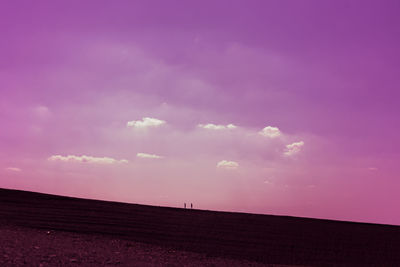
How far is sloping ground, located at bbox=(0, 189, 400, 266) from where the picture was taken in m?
16.2

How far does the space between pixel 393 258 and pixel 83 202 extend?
1424 centimetres

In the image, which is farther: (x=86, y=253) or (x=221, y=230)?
(x=221, y=230)

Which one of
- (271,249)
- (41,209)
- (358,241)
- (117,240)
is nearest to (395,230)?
(358,241)

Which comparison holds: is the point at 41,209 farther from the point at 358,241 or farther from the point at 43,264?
the point at 358,241

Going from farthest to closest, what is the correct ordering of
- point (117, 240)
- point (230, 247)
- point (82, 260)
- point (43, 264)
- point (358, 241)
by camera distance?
point (358, 241) < point (230, 247) < point (117, 240) < point (82, 260) < point (43, 264)

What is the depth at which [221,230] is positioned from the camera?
18.1 m

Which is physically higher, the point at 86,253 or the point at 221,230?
the point at 221,230

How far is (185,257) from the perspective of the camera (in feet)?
44.3

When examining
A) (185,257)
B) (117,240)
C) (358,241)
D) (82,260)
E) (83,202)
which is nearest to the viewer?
(82,260)

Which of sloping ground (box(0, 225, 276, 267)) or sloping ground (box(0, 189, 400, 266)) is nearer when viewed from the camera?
sloping ground (box(0, 225, 276, 267))

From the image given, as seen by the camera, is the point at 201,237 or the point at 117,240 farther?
the point at 201,237

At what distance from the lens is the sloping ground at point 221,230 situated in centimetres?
1616

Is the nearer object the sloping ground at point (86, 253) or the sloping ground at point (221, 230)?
the sloping ground at point (86, 253)

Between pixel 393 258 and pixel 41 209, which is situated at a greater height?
pixel 41 209
